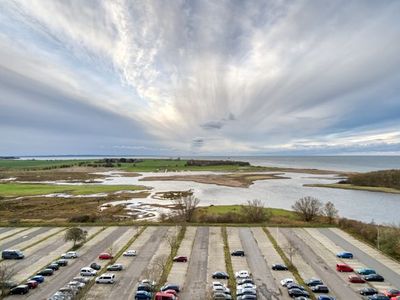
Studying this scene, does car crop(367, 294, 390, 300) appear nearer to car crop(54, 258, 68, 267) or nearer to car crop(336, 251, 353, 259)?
car crop(336, 251, 353, 259)

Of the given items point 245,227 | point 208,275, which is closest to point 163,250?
point 208,275

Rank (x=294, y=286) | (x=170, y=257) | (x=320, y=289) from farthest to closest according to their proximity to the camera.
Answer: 1. (x=170, y=257)
2. (x=294, y=286)
3. (x=320, y=289)

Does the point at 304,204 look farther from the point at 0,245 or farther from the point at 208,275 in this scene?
the point at 0,245

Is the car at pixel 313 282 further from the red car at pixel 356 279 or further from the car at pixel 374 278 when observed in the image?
the car at pixel 374 278

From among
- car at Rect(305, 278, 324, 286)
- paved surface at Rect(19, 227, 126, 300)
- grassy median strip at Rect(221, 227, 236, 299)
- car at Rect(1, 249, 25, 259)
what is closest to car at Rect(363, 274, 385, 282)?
car at Rect(305, 278, 324, 286)

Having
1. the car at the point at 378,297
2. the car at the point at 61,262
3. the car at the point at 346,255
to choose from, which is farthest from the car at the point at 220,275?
the car at the point at 61,262

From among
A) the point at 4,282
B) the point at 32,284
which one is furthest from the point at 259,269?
the point at 4,282

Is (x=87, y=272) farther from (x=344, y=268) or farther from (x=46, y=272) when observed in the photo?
(x=344, y=268)
